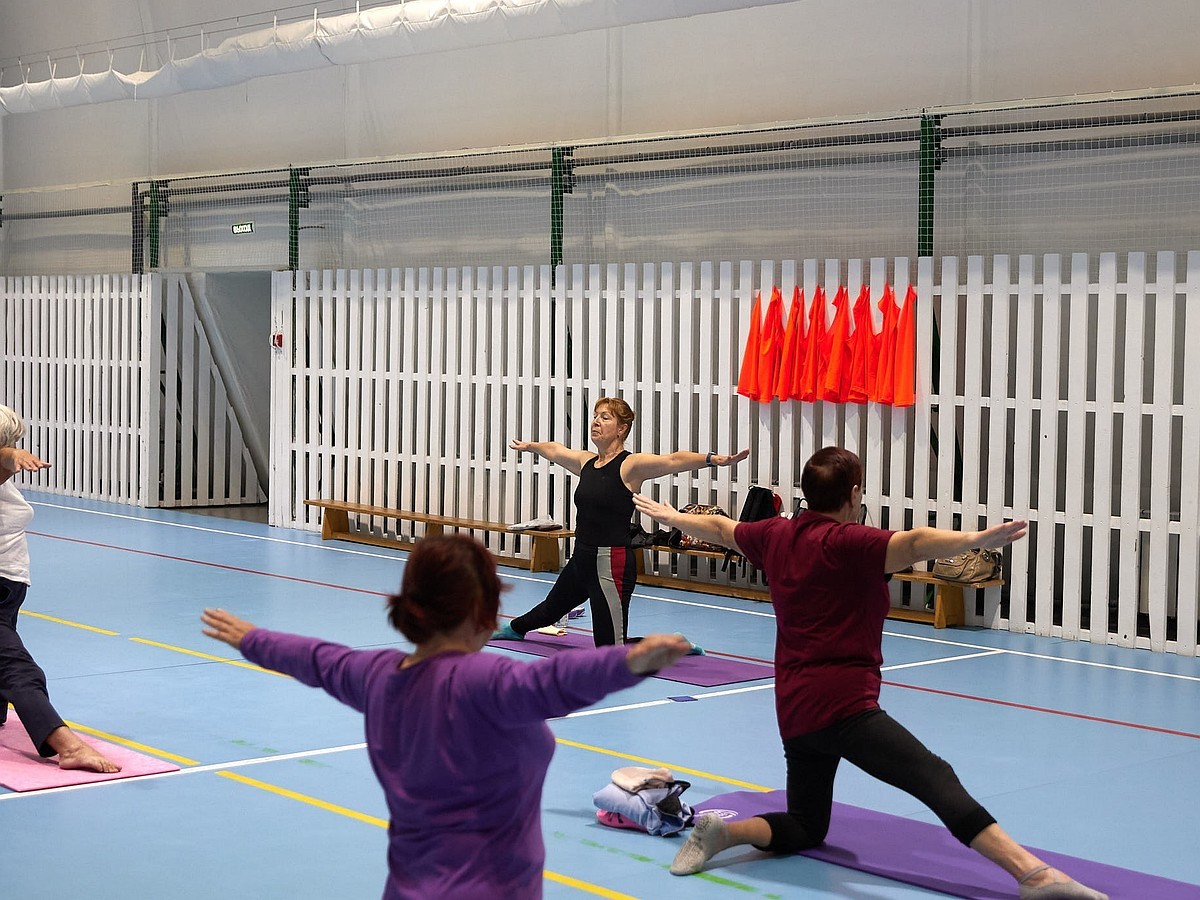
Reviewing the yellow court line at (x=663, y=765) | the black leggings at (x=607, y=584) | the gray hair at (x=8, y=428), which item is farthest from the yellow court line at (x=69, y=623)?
the yellow court line at (x=663, y=765)

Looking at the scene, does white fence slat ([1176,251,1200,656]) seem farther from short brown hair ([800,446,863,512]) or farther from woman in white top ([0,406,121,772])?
woman in white top ([0,406,121,772])

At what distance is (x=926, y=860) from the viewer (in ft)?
19.8

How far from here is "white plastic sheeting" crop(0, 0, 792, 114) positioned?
12961mm

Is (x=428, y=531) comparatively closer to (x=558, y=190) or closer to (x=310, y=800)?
(x=558, y=190)

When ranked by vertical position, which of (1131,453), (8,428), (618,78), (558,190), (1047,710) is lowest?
(1047,710)

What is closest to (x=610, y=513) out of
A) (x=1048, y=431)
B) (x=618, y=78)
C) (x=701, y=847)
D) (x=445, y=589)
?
(x=1048, y=431)

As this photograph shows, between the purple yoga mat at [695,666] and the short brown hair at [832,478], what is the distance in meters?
3.94

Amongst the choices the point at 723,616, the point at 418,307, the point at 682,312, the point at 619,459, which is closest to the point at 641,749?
the point at 619,459

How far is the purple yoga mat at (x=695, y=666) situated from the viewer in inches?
384

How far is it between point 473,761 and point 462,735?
6cm

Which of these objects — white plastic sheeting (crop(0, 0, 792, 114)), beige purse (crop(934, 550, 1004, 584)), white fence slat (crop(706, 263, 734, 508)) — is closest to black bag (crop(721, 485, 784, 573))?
white fence slat (crop(706, 263, 734, 508))

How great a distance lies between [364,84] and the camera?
58.4 feet

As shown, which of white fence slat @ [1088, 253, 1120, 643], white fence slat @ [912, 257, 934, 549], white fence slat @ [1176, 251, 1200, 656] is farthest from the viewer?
white fence slat @ [912, 257, 934, 549]

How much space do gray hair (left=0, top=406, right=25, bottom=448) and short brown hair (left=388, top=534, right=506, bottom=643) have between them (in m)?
4.53
